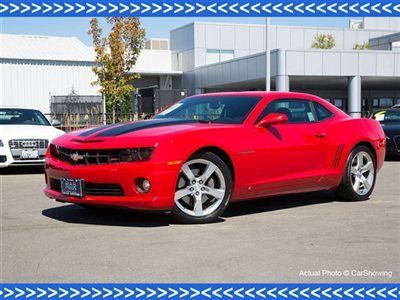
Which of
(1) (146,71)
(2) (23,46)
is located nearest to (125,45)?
(2) (23,46)

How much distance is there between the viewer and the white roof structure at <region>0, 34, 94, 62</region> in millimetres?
35838

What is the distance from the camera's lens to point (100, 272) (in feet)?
14.7

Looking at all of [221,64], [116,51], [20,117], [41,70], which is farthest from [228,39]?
[20,117]

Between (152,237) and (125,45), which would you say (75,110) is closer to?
(125,45)

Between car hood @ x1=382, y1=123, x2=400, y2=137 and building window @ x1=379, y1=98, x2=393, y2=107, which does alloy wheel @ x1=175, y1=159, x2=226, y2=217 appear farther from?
building window @ x1=379, y1=98, x2=393, y2=107

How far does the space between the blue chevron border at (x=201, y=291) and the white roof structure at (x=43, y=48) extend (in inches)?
1284

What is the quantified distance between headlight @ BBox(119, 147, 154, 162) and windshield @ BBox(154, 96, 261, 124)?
114cm

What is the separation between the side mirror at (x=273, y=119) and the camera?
6.89m

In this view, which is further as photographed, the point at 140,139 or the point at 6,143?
the point at 6,143

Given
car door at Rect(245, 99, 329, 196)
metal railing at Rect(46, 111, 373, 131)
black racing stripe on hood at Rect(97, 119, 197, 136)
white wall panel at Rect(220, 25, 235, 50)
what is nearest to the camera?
black racing stripe on hood at Rect(97, 119, 197, 136)

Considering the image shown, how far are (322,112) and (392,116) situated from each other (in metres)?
8.53

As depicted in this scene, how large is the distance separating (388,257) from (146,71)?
132ft

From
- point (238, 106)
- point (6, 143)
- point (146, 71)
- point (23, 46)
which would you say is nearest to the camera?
point (238, 106)

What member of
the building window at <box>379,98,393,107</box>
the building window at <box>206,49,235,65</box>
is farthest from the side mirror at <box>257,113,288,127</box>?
the building window at <box>379,98,393,107</box>
